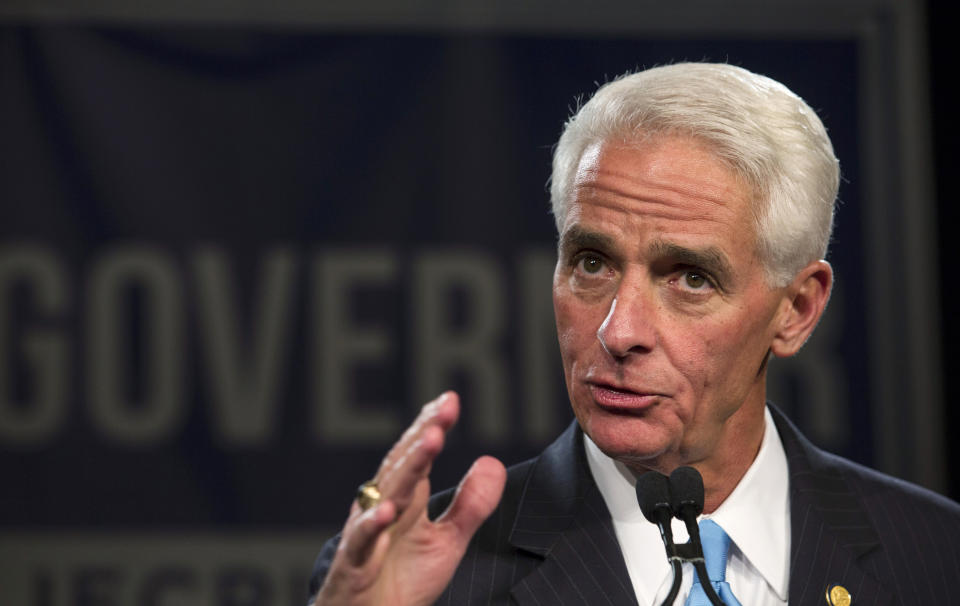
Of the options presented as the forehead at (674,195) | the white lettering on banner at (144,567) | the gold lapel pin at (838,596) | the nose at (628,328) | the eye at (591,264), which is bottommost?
the white lettering on banner at (144,567)

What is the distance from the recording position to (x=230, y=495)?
339cm

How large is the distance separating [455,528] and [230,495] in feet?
6.81

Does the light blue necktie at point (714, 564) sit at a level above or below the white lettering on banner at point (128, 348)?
below

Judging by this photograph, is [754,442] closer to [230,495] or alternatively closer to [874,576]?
[874,576]

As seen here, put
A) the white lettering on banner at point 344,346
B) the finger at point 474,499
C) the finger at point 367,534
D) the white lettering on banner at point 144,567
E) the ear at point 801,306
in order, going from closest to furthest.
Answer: the finger at point 367,534, the finger at point 474,499, the ear at point 801,306, the white lettering on banner at point 144,567, the white lettering on banner at point 344,346

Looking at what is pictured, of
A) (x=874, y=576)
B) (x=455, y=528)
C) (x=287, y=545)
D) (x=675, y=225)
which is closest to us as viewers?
(x=455, y=528)

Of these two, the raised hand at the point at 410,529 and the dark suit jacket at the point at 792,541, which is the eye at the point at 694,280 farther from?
the raised hand at the point at 410,529

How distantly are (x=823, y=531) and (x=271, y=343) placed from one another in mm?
2041

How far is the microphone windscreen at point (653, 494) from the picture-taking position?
55.2 inches

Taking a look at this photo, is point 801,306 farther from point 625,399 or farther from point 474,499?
point 474,499

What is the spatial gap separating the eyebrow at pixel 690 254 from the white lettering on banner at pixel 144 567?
2.04m

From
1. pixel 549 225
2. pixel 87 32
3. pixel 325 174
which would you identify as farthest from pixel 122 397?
pixel 549 225

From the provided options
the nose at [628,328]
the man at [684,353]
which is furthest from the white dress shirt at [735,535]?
the nose at [628,328]

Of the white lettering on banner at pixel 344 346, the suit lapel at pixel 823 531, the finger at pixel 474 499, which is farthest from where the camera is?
the white lettering on banner at pixel 344 346
